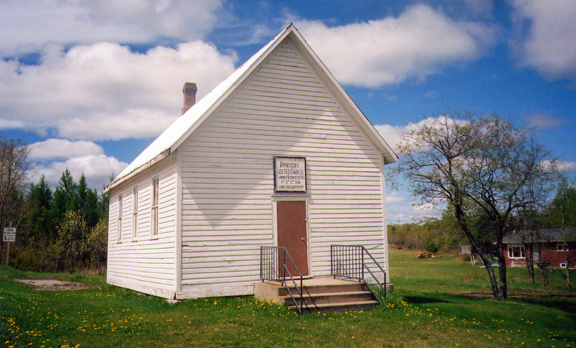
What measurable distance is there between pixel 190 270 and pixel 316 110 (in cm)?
585

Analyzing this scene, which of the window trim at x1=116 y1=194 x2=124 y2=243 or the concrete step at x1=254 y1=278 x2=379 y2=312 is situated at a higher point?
the window trim at x1=116 y1=194 x2=124 y2=243

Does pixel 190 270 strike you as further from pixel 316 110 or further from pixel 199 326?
pixel 316 110

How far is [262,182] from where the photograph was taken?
40.8 ft

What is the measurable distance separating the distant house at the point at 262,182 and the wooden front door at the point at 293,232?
0.09ft

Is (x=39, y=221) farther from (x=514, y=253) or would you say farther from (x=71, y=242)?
(x=514, y=253)

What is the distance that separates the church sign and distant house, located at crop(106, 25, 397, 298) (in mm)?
29

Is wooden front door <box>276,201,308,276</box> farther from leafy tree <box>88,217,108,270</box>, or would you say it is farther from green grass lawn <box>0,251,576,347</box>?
leafy tree <box>88,217,108,270</box>

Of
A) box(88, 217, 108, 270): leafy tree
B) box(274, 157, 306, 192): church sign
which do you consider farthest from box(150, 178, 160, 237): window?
box(88, 217, 108, 270): leafy tree

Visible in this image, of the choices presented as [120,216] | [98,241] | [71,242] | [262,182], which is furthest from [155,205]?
[71,242]

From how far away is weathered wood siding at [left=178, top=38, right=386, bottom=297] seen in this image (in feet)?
38.0

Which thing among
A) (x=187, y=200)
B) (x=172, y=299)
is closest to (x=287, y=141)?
(x=187, y=200)

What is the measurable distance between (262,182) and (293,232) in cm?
165

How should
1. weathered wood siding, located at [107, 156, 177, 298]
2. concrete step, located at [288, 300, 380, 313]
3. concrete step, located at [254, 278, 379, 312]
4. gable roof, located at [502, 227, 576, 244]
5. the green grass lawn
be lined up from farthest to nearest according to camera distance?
1. gable roof, located at [502, 227, 576, 244]
2. weathered wood siding, located at [107, 156, 177, 298]
3. concrete step, located at [254, 278, 379, 312]
4. concrete step, located at [288, 300, 380, 313]
5. the green grass lawn

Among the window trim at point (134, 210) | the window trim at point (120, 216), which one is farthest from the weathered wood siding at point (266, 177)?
the window trim at point (120, 216)
